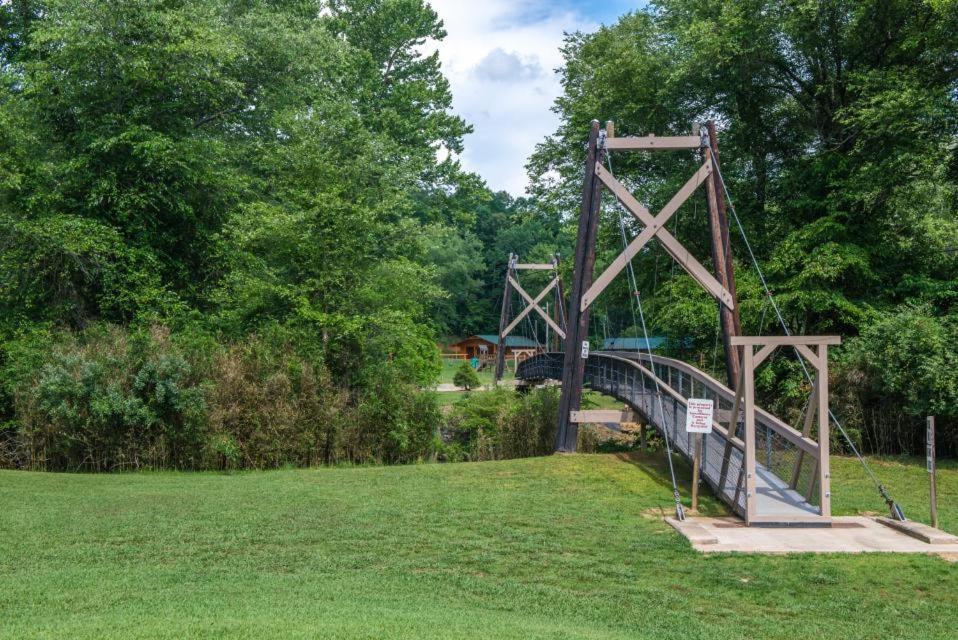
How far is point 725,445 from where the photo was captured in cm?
1104

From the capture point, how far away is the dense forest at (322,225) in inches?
593

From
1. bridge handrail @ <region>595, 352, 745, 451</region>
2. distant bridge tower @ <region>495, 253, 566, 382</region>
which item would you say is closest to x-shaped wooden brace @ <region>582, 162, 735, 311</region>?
bridge handrail @ <region>595, 352, 745, 451</region>

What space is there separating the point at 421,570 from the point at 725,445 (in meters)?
5.38

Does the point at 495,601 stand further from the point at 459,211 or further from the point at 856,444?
the point at 459,211

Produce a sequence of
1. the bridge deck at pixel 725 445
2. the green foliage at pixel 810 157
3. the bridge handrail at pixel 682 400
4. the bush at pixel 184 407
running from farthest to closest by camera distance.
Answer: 1. the green foliage at pixel 810 157
2. the bush at pixel 184 407
3. the bridge handrail at pixel 682 400
4. the bridge deck at pixel 725 445

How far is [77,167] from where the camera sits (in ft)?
57.6

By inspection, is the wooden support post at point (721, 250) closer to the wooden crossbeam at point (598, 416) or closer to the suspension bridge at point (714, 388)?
the suspension bridge at point (714, 388)

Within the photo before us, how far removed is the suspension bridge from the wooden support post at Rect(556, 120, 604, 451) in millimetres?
19

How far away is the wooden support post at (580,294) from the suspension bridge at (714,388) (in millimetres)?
19

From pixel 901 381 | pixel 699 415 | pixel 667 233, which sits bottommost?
pixel 699 415

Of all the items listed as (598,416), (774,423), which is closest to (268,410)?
(598,416)

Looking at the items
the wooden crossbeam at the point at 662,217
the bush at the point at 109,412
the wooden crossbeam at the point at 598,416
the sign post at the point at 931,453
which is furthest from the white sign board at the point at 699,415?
the bush at the point at 109,412

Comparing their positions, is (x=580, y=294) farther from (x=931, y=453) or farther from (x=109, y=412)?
(x=109, y=412)

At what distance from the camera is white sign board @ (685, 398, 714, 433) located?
970 centimetres
